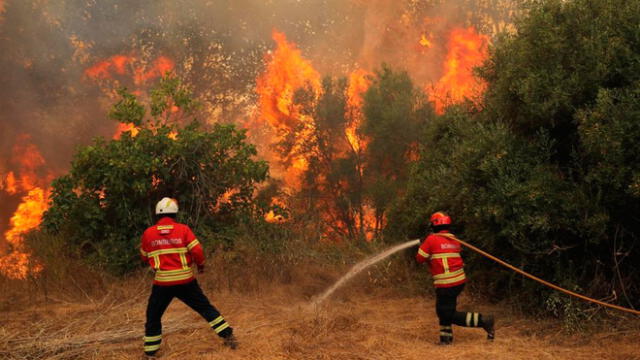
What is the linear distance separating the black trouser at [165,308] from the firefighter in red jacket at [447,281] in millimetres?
2800

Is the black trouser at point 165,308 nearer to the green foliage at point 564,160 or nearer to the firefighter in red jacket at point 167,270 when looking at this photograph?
the firefighter in red jacket at point 167,270

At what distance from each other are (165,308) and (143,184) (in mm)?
7102

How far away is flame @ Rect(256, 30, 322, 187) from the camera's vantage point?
27969mm

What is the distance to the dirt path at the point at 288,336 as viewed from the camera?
6707 mm

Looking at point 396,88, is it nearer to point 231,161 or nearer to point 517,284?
point 231,161

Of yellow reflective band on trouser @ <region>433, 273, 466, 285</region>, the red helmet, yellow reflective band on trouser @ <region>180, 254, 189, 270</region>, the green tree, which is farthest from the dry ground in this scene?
the green tree

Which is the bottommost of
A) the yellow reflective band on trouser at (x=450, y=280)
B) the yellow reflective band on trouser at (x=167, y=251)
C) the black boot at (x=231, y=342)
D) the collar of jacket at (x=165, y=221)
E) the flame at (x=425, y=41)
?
the black boot at (x=231, y=342)

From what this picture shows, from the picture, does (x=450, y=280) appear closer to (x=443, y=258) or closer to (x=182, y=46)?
(x=443, y=258)

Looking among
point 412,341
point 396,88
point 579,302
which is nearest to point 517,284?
point 579,302

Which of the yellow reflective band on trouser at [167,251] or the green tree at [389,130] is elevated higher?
the green tree at [389,130]

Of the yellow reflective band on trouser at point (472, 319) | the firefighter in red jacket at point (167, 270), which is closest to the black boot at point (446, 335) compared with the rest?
the yellow reflective band on trouser at point (472, 319)

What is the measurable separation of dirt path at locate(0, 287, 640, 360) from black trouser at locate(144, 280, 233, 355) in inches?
10.6

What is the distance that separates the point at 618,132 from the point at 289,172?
22074mm

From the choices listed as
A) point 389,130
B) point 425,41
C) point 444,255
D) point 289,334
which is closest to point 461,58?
point 425,41
